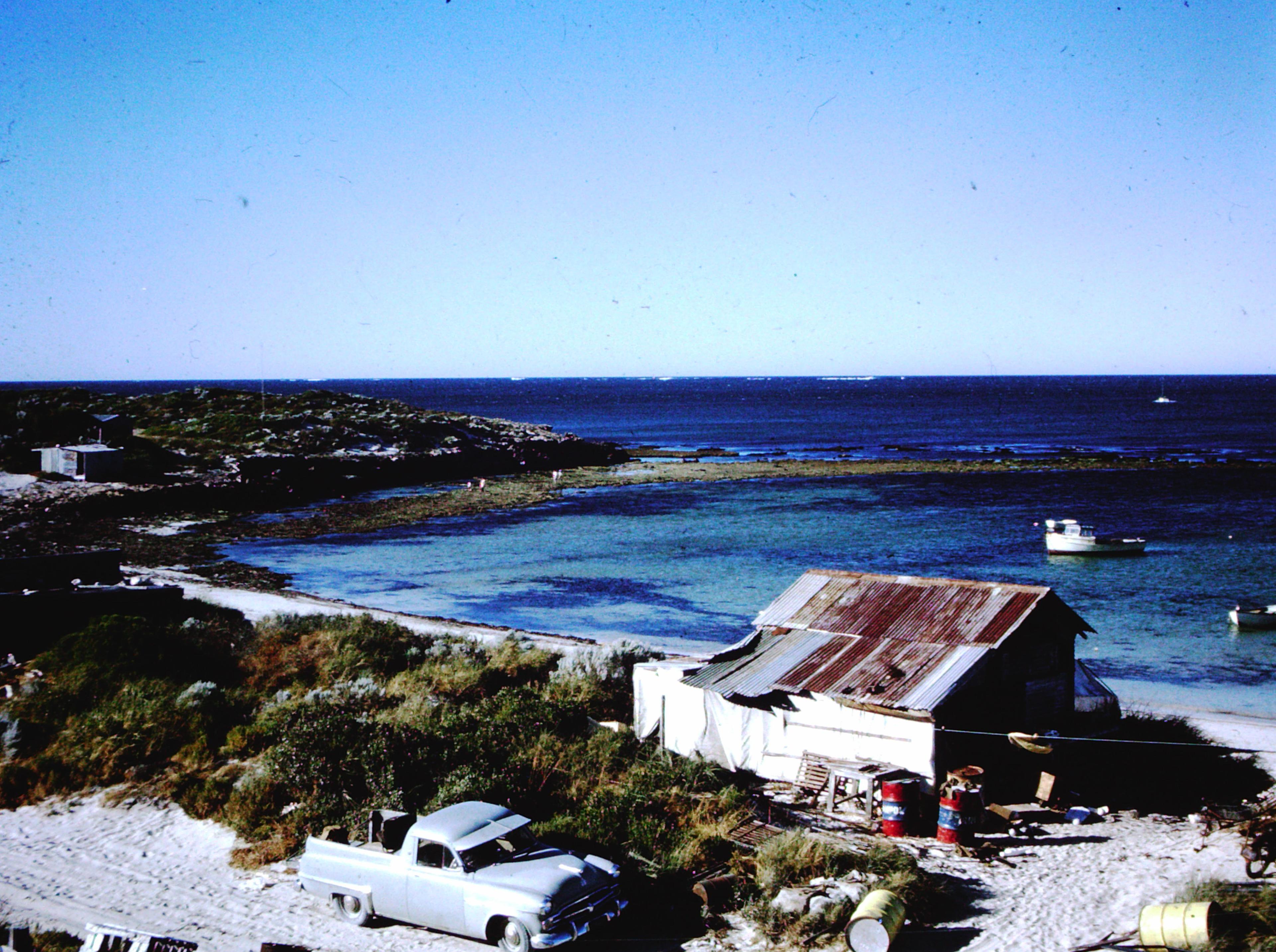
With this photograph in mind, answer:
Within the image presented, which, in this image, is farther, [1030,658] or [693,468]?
[693,468]

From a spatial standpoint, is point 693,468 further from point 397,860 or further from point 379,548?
point 397,860

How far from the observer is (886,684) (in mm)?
16812

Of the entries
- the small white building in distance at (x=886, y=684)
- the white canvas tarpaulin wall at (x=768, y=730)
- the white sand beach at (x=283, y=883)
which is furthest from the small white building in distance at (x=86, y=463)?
the small white building in distance at (x=886, y=684)

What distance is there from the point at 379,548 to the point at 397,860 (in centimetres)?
4003

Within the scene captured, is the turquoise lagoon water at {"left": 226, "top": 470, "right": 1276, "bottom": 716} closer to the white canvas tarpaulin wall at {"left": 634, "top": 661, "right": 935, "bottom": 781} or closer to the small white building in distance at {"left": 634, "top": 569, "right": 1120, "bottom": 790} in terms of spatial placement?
the small white building in distance at {"left": 634, "top": 569, "right": 1120, "bottom": 790}

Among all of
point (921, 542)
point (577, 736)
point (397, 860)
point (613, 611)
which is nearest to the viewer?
point (397, 860)

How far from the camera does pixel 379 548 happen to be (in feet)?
168

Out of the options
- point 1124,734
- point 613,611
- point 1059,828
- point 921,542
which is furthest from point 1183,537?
point 1059,828

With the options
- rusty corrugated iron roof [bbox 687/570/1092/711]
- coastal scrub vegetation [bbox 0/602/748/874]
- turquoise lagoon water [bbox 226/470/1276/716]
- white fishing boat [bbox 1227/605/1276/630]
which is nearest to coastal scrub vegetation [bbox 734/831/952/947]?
coastal scrub vegetation [bbox 0/602/748/874]

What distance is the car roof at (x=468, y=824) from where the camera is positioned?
Result: 12.1 meters

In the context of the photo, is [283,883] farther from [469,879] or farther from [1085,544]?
[1085,544]

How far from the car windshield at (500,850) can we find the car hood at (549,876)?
0.24 ft

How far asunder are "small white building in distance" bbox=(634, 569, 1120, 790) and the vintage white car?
580 centimetres

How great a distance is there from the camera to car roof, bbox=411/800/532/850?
39.7 feet
